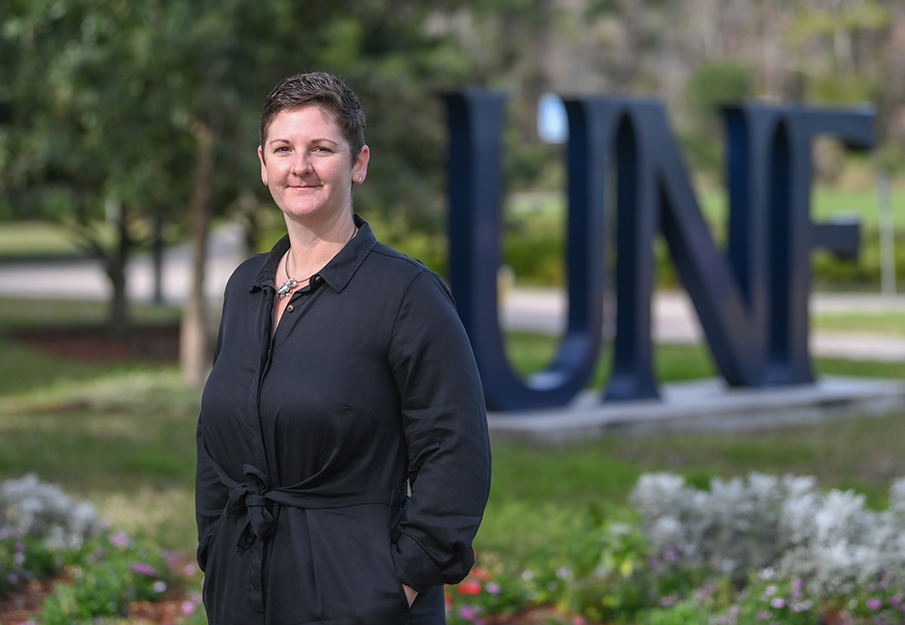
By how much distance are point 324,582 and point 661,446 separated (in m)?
6.54

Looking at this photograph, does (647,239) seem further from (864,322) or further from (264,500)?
(864,322)

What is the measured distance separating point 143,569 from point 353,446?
9.54 ft

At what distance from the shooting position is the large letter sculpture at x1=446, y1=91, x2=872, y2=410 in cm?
894

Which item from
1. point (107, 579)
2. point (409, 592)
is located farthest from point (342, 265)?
point (107, 579)

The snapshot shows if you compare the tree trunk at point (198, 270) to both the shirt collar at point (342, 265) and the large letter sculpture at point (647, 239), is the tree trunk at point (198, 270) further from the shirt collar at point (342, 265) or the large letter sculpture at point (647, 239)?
the shirt collar at point (342, 265)

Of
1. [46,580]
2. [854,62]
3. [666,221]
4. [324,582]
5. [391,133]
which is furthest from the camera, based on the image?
[854,62]

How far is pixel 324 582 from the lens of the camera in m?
2.45

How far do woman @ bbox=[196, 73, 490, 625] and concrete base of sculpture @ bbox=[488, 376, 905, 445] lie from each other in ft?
20.5

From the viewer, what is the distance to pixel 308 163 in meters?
2.44

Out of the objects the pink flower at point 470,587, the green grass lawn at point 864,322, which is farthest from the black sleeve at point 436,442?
the green grass lawn at point 864,322

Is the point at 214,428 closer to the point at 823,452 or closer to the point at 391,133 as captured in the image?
the point at 823,452

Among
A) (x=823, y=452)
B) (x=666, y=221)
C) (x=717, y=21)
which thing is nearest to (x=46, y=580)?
(x=823, y=452)

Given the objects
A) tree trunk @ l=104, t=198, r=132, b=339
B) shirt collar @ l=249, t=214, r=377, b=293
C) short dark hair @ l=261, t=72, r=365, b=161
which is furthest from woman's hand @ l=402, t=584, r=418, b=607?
tree trunk @ l=104, t=198, r=132, b=339

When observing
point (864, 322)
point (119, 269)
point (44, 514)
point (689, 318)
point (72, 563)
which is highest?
point (119, 269)
